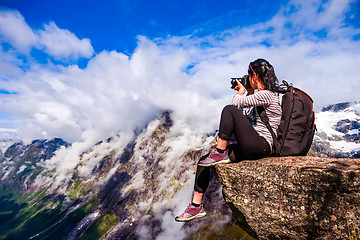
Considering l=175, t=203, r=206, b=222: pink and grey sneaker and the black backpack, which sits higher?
the black backpack

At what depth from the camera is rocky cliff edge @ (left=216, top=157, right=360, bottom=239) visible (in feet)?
16.7

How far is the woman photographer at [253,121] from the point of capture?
21.5ft

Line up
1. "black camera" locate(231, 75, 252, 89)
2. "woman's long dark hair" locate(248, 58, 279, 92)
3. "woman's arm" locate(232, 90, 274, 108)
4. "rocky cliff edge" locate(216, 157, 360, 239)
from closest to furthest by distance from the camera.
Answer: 1. "rocky cliff edge" locate(216, 157, 360, 239)
2. "woman's arm" locate(232, 90, 274, 108)
3. "woman's long dark hair" locate(248, 58, 279, 92)
4. "black camera" locate(231, 75, 252, 89)

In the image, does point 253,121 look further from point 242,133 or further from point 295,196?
point 295,196

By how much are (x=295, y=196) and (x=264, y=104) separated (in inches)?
128

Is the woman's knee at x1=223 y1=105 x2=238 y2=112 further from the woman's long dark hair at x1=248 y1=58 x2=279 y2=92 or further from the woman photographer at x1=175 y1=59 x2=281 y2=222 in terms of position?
the woman's long dark hair at x1=248 y1=58 x2=279 y2=92

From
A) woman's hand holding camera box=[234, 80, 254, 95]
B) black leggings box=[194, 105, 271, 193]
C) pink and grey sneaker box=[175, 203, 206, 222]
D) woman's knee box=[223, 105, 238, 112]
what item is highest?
woman's hand holding camera box=[234, 80, 254, 95]

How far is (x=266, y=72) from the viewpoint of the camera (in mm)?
6723

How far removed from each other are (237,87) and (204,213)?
5.48m

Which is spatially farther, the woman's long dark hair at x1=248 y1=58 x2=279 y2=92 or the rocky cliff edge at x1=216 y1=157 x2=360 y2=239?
the woman's long dark hair at x1=248 y1=58 x2=279 y2=92

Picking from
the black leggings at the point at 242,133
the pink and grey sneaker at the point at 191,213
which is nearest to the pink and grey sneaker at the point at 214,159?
the black leggings at the point at 242,133

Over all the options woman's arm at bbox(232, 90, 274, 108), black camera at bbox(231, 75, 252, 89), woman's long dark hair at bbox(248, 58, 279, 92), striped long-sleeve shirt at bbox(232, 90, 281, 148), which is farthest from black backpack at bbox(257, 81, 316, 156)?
black camera at bbox(231, 75, 252, 89)

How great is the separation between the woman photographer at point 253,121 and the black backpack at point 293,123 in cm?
21

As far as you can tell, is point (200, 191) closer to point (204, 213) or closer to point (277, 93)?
point (204, 213)
